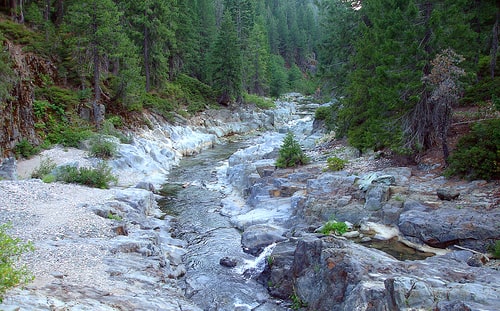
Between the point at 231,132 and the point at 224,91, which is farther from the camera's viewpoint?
the point at 224,91

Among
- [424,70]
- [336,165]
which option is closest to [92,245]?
[336,165]

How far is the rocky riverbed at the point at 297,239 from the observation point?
7449 mm

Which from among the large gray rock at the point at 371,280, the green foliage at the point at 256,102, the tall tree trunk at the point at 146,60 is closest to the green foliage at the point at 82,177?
the large gray rock at the point at 371,280

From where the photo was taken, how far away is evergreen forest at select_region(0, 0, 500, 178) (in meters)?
14.7

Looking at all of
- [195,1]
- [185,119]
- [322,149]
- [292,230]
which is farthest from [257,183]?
[195,1]

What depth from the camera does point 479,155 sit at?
479 inches

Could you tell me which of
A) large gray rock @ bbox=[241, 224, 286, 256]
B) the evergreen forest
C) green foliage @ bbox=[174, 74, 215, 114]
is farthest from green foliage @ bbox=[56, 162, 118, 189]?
green foliage @ bbox=[174, 74, 215, 114]

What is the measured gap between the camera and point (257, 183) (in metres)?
19.0

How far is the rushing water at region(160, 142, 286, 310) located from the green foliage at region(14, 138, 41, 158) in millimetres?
8166

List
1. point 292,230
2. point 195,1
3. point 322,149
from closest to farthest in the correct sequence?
point 292,230, point 322,149, point 195,1

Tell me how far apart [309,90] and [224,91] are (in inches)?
1470

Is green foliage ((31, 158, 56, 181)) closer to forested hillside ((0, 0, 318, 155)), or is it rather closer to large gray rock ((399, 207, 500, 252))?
forested hillside ((0, 0, 318, 155))

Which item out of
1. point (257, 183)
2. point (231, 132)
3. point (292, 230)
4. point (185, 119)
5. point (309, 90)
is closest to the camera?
point (292, 230)

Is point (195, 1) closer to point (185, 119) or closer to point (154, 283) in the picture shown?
point (185, 119)
